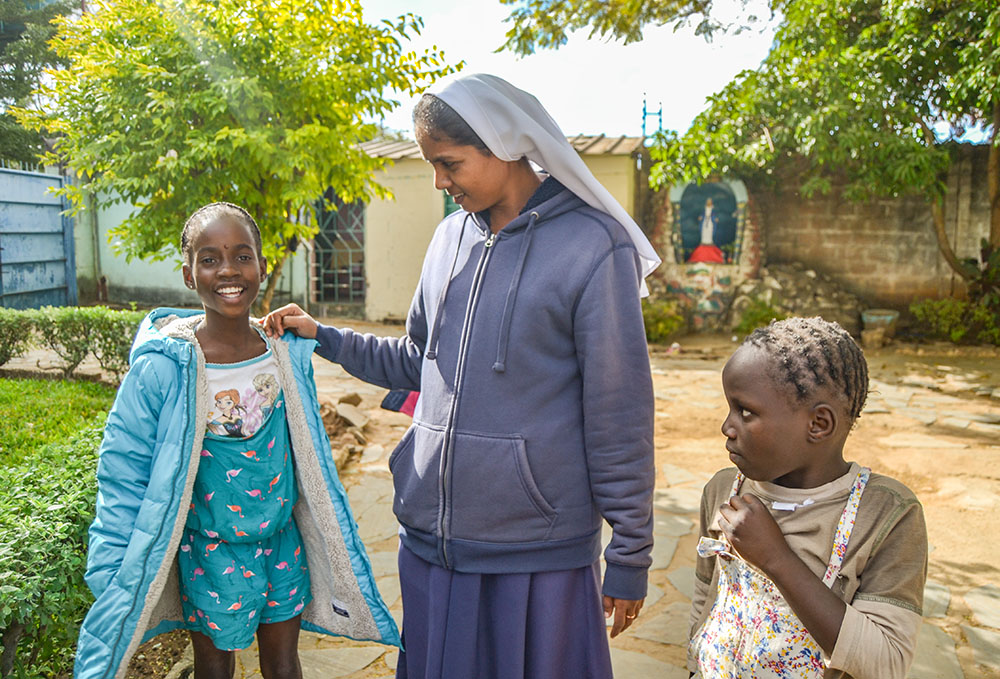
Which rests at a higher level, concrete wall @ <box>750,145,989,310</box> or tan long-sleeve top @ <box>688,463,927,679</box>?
concrete wall @ <box>750,145,989,310</box>

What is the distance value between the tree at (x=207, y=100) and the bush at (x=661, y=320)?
741 cm

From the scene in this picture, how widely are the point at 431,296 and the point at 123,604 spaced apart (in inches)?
43.9

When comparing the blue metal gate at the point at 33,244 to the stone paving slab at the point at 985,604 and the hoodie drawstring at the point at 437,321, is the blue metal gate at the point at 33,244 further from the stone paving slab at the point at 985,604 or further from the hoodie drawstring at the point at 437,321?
the stone paving slab at the point at 985,604

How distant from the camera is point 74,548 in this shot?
2.45m

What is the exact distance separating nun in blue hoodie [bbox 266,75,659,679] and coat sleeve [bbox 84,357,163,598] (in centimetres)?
69

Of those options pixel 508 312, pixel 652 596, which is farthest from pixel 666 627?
pixel 508 312

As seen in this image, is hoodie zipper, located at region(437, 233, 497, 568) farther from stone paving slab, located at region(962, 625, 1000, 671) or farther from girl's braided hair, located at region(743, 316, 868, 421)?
stone paving slab, located at region(962, 625, 1000, 671)

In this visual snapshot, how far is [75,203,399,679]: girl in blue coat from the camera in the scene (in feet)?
6.36

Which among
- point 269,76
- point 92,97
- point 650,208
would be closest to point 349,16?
point 269,76

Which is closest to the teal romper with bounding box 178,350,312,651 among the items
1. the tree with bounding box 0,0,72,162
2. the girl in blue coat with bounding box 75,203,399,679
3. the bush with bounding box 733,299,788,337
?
the girl in blue coat with bounding box 75,203,399,679

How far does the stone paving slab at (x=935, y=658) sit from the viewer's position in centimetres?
294

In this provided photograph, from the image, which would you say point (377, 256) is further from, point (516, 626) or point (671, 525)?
point (516, 626)

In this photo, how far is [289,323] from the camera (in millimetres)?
2355

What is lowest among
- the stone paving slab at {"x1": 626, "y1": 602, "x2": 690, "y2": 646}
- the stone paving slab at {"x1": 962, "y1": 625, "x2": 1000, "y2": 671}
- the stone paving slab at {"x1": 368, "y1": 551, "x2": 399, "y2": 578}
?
the stone paving slab at {"x1": 626, "y1": 602, "x2": 690, "y2": 646}
